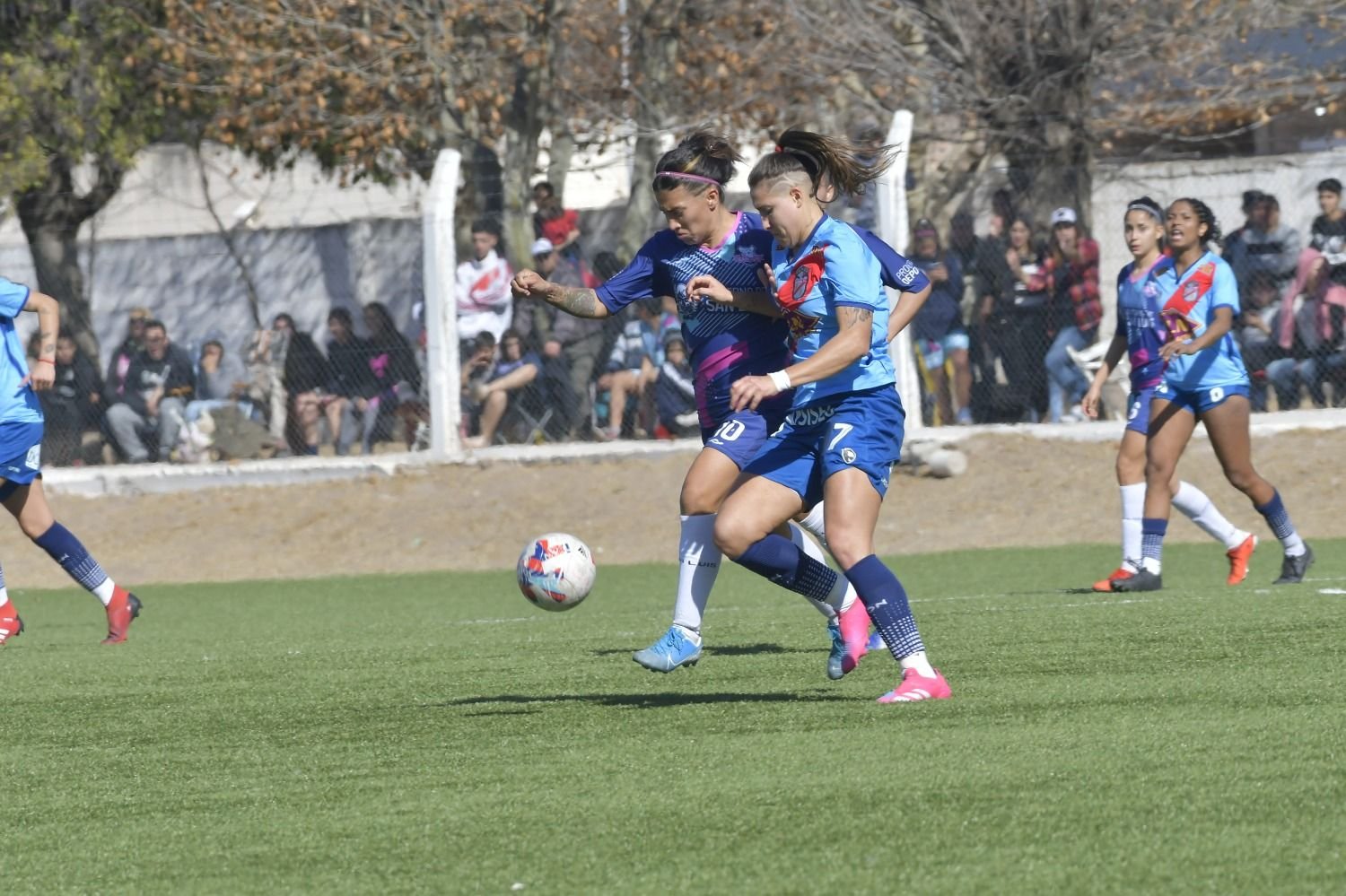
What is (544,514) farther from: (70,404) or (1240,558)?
(1240,558)

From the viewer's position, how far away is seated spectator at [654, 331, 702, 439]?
56.4 feet

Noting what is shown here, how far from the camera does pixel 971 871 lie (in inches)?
163

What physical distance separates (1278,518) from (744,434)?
14.8 ft

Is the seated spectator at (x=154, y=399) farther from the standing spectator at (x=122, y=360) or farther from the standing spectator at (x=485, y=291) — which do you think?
the standing spectator at (x=485, y=291)

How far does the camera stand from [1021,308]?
55.1 ft

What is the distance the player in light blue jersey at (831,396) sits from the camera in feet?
21.1

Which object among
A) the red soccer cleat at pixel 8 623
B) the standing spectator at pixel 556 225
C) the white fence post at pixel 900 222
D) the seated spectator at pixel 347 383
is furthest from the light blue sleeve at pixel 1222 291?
the seated spectator at pixel 347 383

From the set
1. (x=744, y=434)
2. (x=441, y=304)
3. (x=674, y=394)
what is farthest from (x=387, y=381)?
(x=744, y=434)

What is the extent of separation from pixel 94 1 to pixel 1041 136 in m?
9.99

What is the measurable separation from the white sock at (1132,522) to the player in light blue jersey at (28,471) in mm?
5191

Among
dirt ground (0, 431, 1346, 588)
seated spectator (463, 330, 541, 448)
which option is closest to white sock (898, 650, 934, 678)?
dirt ground (0, 431, 1346, 588)

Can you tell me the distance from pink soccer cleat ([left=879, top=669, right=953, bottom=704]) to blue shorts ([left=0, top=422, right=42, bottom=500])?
→ 5.59 metres

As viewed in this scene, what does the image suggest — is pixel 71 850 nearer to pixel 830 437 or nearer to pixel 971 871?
pixel 971 871

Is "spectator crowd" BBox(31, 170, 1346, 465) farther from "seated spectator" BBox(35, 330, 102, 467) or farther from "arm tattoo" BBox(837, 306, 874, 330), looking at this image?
"arm tattoo" BBox(837, 306, 874, 330)
